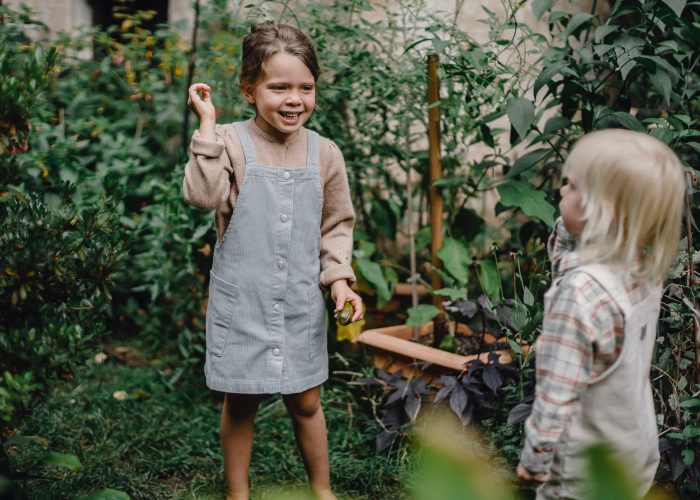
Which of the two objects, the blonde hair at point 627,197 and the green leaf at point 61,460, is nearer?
the blonde hair at point 627,197

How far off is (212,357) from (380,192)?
1.81 metres

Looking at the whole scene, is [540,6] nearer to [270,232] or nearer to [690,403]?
[270,232]

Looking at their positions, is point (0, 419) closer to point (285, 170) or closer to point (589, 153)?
point (285, 170)

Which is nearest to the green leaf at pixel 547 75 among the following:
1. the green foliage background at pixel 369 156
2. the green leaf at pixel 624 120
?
the green foliage background at pixel 369 156

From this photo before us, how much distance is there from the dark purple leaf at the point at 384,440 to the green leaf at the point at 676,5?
1928 mm

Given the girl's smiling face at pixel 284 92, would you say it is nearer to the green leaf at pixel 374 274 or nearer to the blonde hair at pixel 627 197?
the blonde hair at pixel 627 197

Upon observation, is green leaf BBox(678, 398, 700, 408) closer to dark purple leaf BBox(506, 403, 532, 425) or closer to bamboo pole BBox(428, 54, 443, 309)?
dark purple leaf BBox(506, 403, 532, 425)

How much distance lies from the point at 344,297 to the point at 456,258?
3.45ft

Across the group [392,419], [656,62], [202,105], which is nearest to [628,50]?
[656,62]

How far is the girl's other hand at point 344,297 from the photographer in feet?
7.64

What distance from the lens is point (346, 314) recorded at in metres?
2.29

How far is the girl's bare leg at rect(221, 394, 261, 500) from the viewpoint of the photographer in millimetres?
2441

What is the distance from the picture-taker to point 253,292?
90.0 inches

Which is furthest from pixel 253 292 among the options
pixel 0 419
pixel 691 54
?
pixel 691 54
